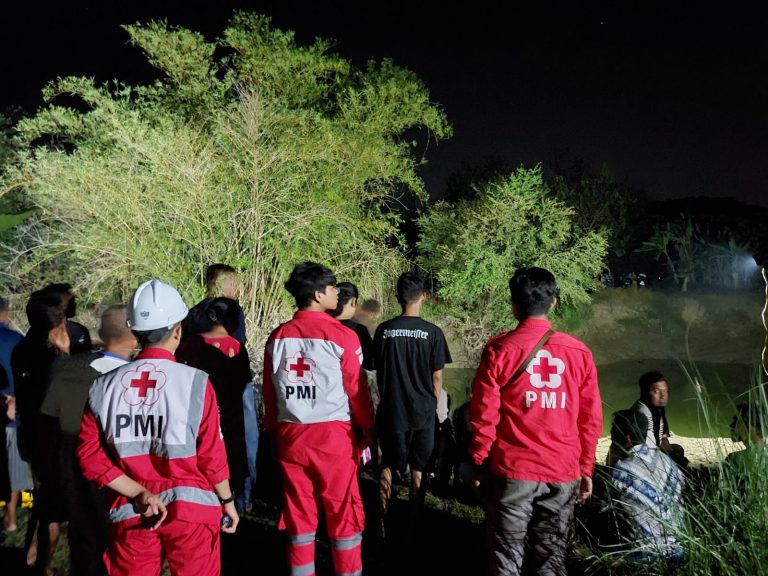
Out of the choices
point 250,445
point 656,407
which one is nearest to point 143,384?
point 250,445

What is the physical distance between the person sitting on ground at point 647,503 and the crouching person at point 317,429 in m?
1.33

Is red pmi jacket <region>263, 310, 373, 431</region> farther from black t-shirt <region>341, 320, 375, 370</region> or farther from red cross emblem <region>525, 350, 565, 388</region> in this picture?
black t-shirt <region>341, 320, 375, 370</region>

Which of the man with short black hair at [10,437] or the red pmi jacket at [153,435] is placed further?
the man with short black hair at [10,437]

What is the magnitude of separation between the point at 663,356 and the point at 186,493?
79.3ft

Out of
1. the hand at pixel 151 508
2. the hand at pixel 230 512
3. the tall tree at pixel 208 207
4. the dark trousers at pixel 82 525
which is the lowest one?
the dark trousers at pixel 82 525

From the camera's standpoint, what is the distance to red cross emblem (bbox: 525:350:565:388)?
9.16 ft

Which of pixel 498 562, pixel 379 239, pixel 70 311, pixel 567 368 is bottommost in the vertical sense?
pixel 498 562

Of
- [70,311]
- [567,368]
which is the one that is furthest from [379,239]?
[567,368]

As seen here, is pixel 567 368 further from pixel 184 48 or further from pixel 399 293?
pixel 184 48

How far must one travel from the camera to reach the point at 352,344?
10.5 feet

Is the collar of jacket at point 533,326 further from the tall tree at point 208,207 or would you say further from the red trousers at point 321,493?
the tall tree at point 208,207

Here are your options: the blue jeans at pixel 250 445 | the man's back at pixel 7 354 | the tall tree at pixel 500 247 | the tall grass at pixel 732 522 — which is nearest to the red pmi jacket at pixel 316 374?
the blue jeans at pixel 250 445

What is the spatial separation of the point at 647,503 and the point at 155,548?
2.41 m

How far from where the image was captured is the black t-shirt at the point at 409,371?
401 cm
